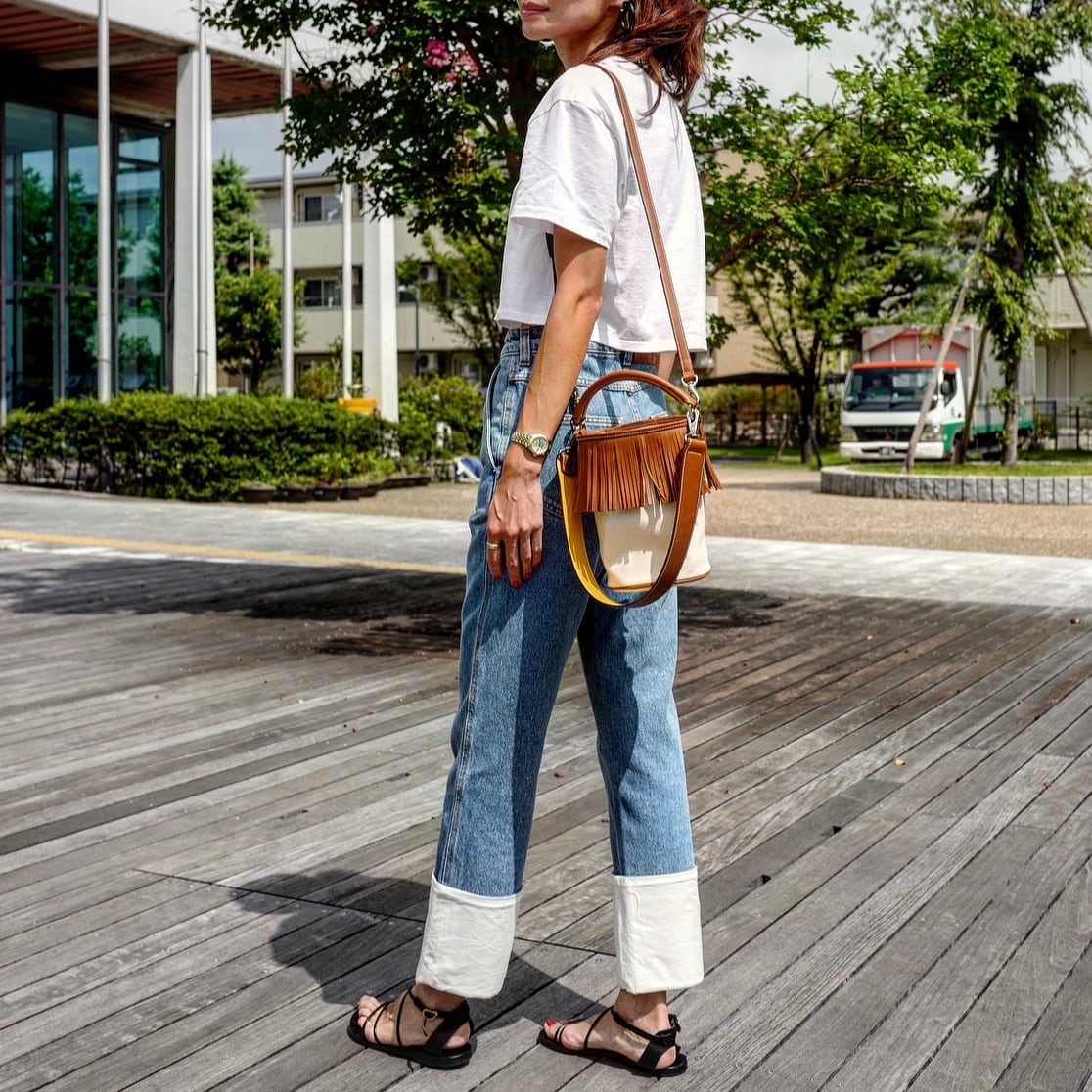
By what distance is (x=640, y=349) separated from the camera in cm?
261

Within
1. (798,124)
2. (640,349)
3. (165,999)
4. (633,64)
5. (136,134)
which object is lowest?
(165,999)

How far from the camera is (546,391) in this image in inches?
97.8

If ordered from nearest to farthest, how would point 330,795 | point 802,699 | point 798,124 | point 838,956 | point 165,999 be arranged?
point 165,999, point 838,956, point 330,795, point 802,699, point 798,124

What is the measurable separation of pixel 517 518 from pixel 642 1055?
96 cm

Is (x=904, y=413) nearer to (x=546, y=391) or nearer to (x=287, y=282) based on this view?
(x=287, y=282)

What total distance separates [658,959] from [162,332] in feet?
93.2

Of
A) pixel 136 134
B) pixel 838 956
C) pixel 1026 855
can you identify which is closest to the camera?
pixel 838 956

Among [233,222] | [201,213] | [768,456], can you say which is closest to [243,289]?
[233,222]

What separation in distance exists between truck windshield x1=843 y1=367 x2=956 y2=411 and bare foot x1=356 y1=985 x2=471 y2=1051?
29.9 m

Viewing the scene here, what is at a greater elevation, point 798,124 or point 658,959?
point 798,124

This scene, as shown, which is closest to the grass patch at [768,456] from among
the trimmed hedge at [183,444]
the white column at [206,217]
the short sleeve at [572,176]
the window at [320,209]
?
the white column at [206,217]

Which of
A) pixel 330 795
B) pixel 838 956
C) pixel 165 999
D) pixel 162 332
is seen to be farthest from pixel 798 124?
pixel 162 332

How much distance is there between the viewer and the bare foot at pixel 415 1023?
271 centimetres

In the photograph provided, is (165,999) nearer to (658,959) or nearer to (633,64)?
(658,959)
